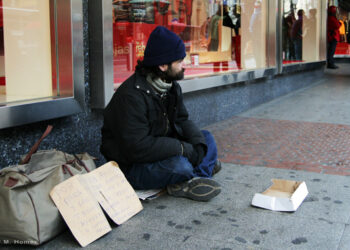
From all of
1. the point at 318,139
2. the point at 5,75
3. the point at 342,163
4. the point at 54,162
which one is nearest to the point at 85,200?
the point at 54,162

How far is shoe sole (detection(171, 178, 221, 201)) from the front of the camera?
10.9 ft

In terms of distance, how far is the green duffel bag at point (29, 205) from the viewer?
2453 mm

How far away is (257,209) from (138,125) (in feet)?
3.15

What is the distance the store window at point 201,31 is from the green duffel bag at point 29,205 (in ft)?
5.92

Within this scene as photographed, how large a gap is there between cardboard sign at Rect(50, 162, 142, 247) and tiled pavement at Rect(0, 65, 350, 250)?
0.22 feet

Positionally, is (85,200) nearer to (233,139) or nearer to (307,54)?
(233,139)

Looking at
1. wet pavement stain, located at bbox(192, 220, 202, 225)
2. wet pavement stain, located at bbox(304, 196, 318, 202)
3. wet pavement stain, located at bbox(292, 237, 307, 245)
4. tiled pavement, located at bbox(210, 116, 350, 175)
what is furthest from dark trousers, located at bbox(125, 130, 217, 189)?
tiled pavement, located at bbox(210, 116, 350, 175)

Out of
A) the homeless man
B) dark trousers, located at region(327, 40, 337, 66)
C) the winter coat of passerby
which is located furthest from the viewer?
dark trousers, located at region(327, 40, 337, 66)

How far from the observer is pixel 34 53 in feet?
12.1

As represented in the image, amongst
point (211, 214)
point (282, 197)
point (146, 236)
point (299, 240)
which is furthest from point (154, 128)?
point (299, 240)

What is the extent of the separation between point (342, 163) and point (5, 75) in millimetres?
2992

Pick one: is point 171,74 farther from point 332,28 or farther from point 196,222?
point 332,28

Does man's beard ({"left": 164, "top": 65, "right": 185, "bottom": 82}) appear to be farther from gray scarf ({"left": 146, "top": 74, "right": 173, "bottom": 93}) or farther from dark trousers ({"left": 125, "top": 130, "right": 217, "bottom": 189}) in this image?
dark trousers ({"left": 125, "top": 130, "right": 217, "bottom": 189})

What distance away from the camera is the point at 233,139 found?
18.0 feet
